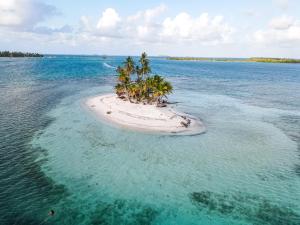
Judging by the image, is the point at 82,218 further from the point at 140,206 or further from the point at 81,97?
the point at 81,97

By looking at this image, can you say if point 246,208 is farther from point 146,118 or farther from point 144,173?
point 146,118

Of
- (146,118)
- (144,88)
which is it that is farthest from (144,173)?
(144,88)

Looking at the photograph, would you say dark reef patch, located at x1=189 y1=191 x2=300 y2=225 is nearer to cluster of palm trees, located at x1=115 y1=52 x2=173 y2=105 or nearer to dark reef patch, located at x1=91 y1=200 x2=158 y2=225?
dark reef patch, located at x1=91 y1=200 x2=158 y2=225

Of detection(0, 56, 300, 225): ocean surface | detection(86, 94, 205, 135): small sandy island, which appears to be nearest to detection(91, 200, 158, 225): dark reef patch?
detection(0, 56, 300, 225): ocean surface

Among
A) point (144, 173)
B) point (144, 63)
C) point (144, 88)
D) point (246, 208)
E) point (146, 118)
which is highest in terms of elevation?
point (144, 63)

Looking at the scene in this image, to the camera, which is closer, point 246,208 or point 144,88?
point 246,208

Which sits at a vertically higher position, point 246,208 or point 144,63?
point 144,63

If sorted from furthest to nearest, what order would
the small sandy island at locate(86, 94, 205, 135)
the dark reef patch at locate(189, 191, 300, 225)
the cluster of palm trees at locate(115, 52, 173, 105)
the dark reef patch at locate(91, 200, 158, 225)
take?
the cluster of palm trees at locate(115, 52, 173, 105), the small sandy island at locate(86, 94, 205, 135), the dark reef patch at locate(189, 191, 300, 225), the dark reef patch at locate(91, 200, 158, 225)

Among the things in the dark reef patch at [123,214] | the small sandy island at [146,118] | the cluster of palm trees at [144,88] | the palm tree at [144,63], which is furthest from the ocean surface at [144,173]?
the palm tree at [144,63]
